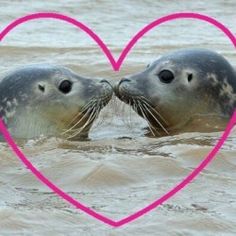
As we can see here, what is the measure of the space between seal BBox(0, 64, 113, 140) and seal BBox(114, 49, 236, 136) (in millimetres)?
377

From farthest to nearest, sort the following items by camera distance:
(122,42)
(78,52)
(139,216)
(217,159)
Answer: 1. (122,42)
2. (78,52)
3. (217,159)
4. (139,216)

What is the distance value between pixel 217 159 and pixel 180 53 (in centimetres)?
162

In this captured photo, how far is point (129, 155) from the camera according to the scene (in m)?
6.96

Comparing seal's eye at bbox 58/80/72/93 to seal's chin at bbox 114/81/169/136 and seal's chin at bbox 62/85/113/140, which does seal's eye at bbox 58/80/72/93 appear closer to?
seal's chin at bbox 62/85/113/140

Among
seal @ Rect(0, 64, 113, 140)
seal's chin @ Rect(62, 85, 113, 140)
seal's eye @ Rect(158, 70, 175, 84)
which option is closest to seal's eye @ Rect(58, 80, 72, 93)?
seal @ Rect(0, 64, 113, 140)

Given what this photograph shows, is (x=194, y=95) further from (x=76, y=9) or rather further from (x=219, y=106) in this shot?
(x=76, y=9)

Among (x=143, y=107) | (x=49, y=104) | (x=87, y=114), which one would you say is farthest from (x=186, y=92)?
(x=49, y=104)

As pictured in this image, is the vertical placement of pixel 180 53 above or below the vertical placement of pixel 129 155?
above

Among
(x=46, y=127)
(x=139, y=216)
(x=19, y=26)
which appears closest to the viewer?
(x=139, y=216)

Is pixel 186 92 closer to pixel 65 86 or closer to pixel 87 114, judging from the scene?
pixel 87 114

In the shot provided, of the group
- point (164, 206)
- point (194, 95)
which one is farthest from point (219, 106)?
point (164, 206)

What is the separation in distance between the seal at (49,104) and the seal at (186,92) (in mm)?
377

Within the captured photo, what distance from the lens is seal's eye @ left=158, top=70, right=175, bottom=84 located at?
7.99 metres

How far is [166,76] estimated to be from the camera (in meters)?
7.99
